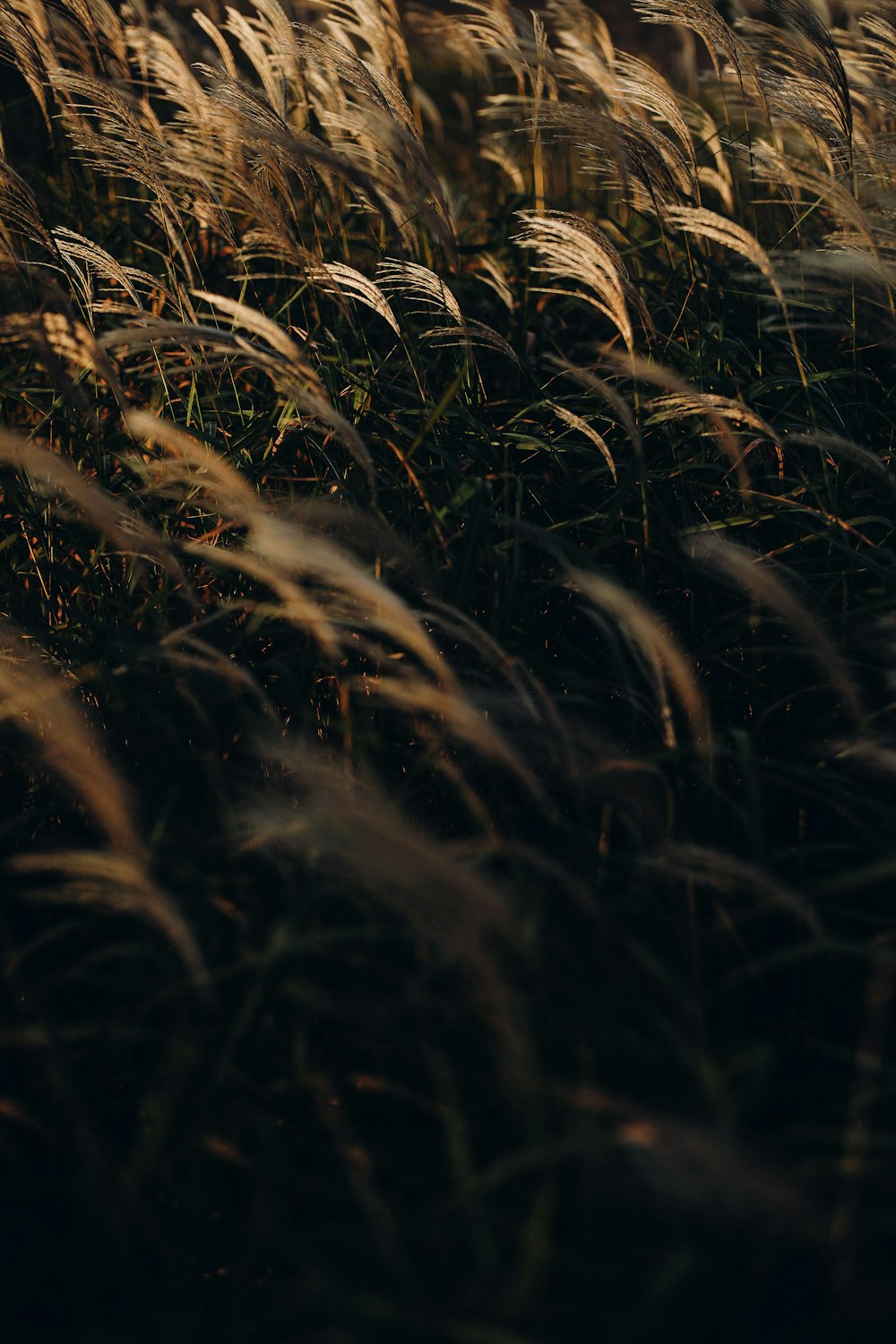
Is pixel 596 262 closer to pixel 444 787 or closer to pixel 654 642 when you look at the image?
pixel 654 642

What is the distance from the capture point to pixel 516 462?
235cm

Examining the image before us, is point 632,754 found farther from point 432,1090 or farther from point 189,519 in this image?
point 189,519

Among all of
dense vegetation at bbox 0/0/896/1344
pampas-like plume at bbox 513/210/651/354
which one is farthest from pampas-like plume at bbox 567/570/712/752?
pampas-like plume at bbox 513/210/651/354

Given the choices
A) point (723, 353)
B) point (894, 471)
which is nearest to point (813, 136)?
point (723, 353)

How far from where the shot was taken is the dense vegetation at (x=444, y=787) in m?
1.18

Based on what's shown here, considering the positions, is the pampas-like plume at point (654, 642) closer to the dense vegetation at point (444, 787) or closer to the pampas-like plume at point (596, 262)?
the dense vegetation at point (444, 787)

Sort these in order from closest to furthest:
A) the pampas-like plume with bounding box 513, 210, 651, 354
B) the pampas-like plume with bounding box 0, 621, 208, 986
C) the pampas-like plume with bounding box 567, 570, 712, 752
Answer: the pampas-like plume with bounding box 0, 621, 208, 986
the pampas-like plume with bounding box 567, 570, 712, 752
the pampas-like plume with bounding box 513, 210, 651, 354

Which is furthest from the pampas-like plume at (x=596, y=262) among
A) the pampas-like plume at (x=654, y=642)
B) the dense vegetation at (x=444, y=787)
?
the pampas-like plume at (x=654, y=642)

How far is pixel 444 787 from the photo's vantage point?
1.76 m

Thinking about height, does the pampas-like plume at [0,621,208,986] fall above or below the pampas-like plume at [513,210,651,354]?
below

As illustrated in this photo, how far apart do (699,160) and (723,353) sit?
2287 millimetres

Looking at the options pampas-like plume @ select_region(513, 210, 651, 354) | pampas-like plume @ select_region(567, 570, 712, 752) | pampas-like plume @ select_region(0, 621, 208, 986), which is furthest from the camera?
pampas-like plume @ select_region(513, 210, 651, 354)

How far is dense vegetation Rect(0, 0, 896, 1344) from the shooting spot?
1.18 metres

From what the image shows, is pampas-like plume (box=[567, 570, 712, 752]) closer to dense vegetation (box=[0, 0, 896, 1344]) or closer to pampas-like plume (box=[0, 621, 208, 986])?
dense vegetation (box=[0, 0, 896, 1344])
